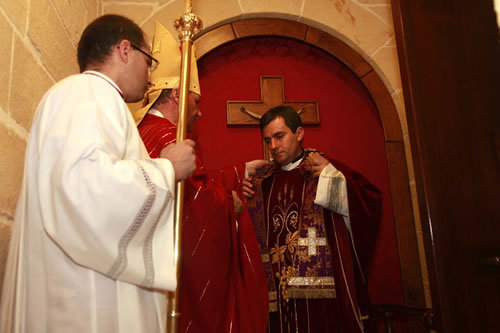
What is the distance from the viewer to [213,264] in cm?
197

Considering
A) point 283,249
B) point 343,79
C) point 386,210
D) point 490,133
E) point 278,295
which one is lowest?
point 278,295

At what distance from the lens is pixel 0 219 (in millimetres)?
1495

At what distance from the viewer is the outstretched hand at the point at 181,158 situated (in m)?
1.43

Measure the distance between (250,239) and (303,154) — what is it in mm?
875

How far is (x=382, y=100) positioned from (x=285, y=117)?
87cm

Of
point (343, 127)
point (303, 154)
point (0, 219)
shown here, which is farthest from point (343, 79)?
point (0, 219)

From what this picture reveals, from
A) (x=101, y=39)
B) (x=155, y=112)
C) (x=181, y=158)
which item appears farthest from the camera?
(x=155, y=112)

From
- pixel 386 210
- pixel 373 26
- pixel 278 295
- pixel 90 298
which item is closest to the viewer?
pixel 90 298

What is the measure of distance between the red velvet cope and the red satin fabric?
3.33ft

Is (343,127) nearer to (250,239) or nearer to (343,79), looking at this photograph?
(343,79)

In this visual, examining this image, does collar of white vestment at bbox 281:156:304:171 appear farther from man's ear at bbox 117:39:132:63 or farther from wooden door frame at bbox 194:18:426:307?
man's ear at bbox 117:39:132:63

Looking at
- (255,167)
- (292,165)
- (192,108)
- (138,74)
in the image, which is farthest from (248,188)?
(138,74)

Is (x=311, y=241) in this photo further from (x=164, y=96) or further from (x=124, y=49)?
(x=124, y=49)

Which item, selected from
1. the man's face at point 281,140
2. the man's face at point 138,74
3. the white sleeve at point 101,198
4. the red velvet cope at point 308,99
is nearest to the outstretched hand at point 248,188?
the man's face at point 281,140
